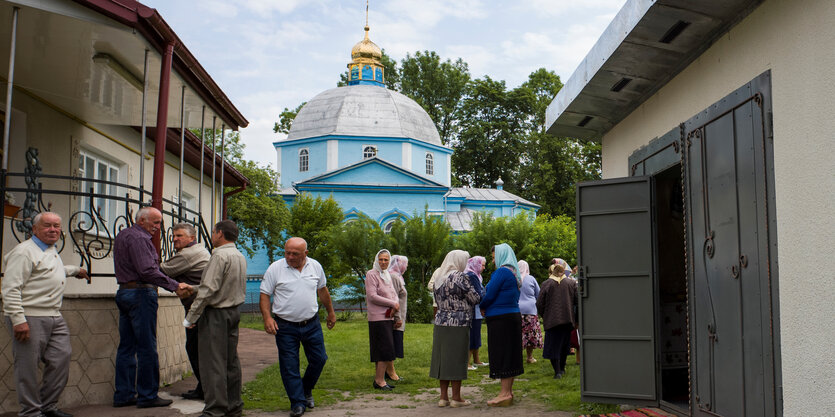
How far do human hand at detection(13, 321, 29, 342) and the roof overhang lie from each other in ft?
18.1

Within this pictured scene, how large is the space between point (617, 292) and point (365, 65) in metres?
41.3

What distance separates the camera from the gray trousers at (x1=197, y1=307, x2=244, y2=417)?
6.85 metres

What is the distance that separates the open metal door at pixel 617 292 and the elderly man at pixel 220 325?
141 inches

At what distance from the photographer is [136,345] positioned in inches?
282

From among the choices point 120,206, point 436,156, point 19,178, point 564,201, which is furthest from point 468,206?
point 19,178

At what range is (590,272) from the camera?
311 inches

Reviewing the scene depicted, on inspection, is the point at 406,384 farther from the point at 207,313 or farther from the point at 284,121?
the point at 284,121

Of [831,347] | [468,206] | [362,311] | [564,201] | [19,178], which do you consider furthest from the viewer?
[564,201]

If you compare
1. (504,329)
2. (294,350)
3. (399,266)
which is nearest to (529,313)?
(399,266)

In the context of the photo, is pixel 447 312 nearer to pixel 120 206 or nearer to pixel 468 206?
pixel 120 206

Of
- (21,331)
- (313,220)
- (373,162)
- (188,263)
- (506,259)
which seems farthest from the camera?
(373,162)

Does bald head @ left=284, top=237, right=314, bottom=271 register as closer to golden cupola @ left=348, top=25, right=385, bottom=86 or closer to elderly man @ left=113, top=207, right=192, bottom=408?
elderly man @ left=113, top=207, right=192, bottom=408

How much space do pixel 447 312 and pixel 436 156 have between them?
3500 centimetres

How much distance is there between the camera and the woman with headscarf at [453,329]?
7.95 meters
